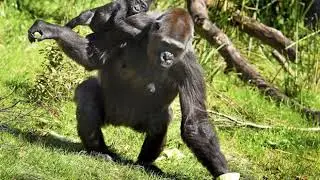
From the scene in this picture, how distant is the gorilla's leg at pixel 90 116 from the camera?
4.89 m

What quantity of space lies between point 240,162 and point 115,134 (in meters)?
1.11

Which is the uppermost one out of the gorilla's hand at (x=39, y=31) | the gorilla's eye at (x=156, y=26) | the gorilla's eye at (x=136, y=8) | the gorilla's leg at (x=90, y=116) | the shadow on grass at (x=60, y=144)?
the gorilla's eye at (x=136, y=8)

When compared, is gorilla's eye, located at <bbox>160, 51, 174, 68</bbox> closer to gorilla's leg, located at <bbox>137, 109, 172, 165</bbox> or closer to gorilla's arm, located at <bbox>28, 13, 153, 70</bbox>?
gorilla's arm, located at <bbox>28, 13, 153, 70</bbox>

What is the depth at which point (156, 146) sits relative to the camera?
16.6 ft

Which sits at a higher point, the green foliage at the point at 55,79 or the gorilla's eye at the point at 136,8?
the gorilla's eye at the point at 136,8

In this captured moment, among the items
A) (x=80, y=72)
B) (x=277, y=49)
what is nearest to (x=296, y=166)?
(x=80, y=72)

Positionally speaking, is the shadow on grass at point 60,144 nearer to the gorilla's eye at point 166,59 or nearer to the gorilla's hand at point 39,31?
the gorilla's hand at point 39,31

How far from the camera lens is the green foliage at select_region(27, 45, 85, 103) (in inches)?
240

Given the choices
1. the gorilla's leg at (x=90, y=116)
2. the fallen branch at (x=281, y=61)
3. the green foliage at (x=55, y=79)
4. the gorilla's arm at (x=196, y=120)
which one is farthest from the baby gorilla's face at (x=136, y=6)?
the fallen branch at (x=281, y=61)

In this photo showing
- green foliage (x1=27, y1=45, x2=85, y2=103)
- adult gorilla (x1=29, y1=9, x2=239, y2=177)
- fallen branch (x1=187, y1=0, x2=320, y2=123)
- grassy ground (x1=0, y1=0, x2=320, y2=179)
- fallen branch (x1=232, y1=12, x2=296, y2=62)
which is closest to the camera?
grassy ground (x1=0, y1=0, x2=320, y2=179)

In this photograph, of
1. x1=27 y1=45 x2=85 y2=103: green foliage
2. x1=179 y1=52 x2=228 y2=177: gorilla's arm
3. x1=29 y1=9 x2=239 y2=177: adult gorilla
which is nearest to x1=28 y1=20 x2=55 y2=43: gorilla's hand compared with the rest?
x1=29 y1=9 x2=239 y2=177: adult gorilla

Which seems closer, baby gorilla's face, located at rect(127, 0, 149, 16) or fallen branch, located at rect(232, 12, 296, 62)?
baby gorilla's face, located at rect(127, 0, 149, 16)

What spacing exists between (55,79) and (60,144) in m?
1.18

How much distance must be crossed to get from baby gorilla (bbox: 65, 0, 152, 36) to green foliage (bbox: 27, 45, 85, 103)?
1.33 m
